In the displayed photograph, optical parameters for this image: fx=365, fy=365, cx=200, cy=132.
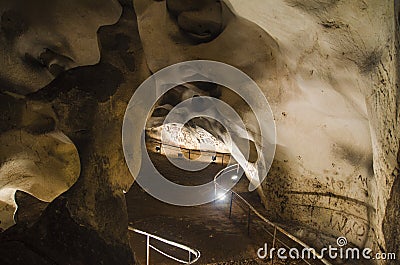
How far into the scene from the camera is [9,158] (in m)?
4.23

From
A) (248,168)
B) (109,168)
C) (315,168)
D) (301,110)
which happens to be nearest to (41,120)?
(109,168)

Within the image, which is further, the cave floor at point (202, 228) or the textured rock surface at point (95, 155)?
the cave floor at point (202, 228)

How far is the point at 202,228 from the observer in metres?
7.11

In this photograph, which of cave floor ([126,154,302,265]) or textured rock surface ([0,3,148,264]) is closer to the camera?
textured rock surface ([0,3,148,264])

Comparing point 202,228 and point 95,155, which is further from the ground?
point 95,155

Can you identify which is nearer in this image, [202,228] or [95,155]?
[95,155]

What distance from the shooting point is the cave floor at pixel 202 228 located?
5984mm

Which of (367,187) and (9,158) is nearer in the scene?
(9,158)

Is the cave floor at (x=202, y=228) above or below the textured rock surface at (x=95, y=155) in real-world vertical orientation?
below

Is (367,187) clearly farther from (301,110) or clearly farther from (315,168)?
(301,110)

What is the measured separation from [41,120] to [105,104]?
0.85 meters

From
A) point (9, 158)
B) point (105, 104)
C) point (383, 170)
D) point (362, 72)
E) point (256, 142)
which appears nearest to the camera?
point (383, 170)

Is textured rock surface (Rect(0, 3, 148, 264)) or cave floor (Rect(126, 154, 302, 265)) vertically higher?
textured rock surface (Rect(0, 3, 148, 264))

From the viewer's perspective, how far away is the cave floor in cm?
598
